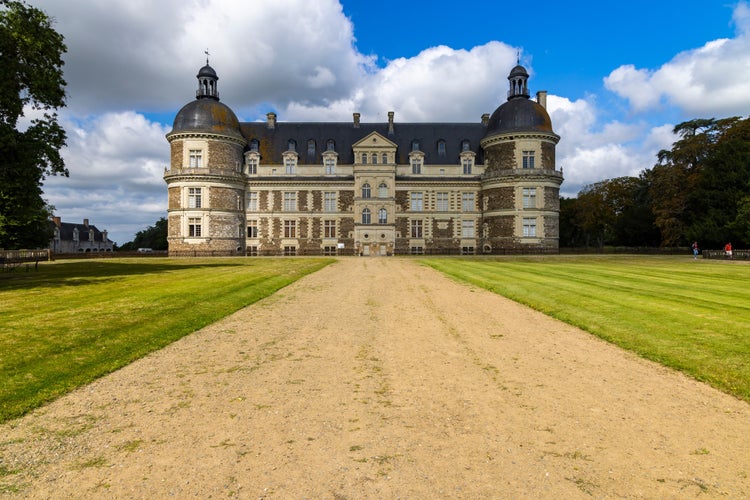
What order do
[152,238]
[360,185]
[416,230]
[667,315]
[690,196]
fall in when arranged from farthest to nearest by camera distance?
[152,238]
[416,230]
[360,185]
[690,196]
[667,315]

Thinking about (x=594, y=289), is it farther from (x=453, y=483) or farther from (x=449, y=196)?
(x=449, y=196)

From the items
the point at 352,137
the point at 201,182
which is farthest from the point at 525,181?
the point at 201,182

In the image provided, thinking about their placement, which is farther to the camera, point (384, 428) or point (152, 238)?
point (152, 238)

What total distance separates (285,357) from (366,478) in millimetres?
4267

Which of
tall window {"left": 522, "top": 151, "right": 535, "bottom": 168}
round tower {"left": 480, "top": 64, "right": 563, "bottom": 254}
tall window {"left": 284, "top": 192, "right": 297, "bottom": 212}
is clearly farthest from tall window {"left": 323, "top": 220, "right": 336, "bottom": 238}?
tall window {"left": 522, "top": 151, "right": 535, "bottom": 168}

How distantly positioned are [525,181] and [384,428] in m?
51.3

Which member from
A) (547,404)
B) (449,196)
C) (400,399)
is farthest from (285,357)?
(449,196)

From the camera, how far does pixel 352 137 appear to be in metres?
59.2

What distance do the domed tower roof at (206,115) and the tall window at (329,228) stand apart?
1522 centimetres

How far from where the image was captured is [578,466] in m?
4.05

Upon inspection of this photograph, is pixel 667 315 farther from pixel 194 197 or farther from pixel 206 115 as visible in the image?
pixel 206 115

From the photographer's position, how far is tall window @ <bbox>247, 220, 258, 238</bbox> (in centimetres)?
5619

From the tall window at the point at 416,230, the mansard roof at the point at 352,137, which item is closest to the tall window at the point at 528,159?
the mansard roof at the point at 352,137

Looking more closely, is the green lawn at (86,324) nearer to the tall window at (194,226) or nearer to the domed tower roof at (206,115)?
the tall window at (194,226)
